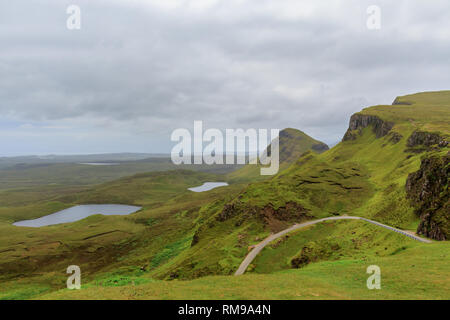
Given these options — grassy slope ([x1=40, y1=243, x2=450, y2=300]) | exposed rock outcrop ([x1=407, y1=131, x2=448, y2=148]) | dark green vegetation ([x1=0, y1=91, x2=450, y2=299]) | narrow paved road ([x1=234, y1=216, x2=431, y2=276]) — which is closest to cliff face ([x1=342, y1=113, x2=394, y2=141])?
dark green vegetation ([x1=0, y1=91, x2=450, y2=299])

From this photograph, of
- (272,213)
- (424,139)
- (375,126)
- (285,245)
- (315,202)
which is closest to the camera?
(285,245)

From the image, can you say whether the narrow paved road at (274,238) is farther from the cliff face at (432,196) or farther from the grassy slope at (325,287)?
the grassy slope at (325,287)

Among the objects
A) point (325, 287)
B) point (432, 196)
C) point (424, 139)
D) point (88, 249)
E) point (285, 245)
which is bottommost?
point (88, 249)

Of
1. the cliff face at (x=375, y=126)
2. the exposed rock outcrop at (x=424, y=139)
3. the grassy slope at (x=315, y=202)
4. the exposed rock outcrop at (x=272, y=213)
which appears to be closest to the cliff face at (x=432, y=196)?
the grassy slope at (x=315, y=202)

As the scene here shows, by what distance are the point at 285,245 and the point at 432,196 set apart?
35.1 m

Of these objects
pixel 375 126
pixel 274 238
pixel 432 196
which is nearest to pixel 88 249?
pixel 274 238

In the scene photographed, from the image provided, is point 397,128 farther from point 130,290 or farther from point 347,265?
point 130,290

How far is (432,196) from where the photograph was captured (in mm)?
51062

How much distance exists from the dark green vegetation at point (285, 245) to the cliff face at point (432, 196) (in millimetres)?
262

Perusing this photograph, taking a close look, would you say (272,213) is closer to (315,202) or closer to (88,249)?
(315,202)

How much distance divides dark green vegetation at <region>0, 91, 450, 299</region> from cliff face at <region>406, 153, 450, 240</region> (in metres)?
0.26

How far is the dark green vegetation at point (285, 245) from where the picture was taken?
25.5 meters

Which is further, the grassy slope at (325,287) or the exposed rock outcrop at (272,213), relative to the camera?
the exposed rock outcrop at (272,213)
